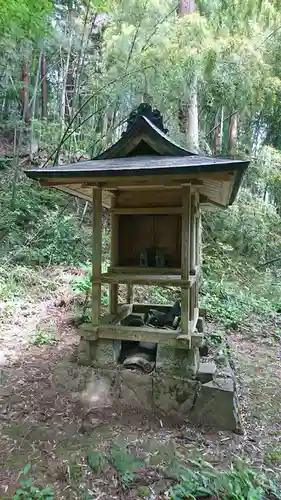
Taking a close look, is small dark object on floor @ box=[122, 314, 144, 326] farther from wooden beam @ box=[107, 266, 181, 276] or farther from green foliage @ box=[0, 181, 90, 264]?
green foliage @ box=[0, 181, 90, 264]

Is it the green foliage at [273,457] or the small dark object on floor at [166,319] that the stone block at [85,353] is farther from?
the green foliage at [273,457]

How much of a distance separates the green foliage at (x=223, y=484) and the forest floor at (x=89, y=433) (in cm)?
10

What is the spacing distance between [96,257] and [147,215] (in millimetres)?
881

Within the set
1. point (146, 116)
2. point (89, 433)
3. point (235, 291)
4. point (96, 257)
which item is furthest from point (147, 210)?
point (235, 291)

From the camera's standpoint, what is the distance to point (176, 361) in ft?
10.7

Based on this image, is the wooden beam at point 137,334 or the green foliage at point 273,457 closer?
the green foliage at point 273,457

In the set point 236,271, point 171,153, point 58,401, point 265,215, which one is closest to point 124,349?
point 58,401

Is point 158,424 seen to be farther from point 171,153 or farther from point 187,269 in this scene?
point 171,153

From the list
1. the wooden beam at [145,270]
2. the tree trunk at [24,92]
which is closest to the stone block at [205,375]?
the wooden beam at [145,270]

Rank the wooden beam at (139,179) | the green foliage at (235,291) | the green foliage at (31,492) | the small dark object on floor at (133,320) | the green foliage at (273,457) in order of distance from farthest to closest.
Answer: the green foliage at (235,291) → the small dark object on floor at (133,320) → the wooden beam at (139,179) → the green foliage at (273,457) → the green foliage at (31,492)

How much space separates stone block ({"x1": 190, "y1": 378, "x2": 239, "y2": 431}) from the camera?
9.94ft

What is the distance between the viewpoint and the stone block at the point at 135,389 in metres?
3.18

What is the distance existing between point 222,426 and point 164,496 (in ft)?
3.29

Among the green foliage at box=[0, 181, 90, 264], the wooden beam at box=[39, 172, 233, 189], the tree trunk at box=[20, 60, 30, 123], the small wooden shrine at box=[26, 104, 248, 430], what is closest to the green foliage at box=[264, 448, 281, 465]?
the small wooden shrine at box=[26, 104, 248, 430]
